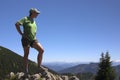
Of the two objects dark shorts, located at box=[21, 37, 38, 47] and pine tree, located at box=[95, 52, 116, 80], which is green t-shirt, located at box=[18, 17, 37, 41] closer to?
dark shorts, located at box=[21, 37, 38, 47]

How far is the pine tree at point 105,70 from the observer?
221 feet

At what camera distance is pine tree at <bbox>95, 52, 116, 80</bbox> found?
6738 cm

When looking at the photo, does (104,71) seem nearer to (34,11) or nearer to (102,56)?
(102,56)

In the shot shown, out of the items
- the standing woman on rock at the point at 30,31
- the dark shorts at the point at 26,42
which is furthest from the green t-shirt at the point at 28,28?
the dark shorts at the point at 26,42

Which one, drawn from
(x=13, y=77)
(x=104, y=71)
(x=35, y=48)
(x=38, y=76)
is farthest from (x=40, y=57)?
(x=104, y=71)

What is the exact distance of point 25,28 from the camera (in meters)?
14.3

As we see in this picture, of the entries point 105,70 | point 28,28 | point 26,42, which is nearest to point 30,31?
point 28,28

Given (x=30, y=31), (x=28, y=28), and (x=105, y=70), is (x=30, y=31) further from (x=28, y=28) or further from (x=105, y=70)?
(x=105, y=70)

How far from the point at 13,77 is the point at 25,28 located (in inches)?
239

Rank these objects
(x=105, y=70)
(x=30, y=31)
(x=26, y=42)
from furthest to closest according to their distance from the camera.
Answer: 1. (x=105, y=70)
2. (x=26, y=42)
3. (x=30, y=31)

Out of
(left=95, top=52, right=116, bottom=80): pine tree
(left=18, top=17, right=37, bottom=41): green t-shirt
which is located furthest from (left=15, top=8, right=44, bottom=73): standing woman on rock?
(left=95, top=52, right=116, bottom=80): pine tree

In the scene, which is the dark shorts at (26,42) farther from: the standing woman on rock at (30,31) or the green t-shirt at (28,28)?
the green t-shirt at (28,28)

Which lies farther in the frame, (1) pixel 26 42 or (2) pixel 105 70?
(2) pixel 105 70

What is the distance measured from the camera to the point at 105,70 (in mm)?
67812
